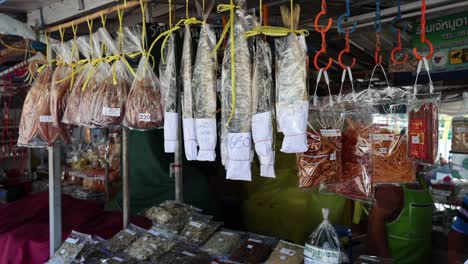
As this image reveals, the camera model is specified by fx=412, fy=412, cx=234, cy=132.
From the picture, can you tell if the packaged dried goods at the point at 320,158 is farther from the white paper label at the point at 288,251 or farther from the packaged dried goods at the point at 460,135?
the packaged dried goods at the point at 460,135

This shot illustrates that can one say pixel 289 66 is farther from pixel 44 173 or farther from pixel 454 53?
pixel 44 173

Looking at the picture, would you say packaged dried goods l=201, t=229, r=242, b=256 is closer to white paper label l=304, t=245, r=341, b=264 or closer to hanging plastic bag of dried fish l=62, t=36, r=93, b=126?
white paper label l=304, t=245, r=341, b=264

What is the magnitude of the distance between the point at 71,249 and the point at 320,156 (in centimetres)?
145

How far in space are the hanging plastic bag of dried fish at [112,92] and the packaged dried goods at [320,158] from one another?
0.78m

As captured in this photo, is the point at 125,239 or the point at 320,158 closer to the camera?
the point at 320,158

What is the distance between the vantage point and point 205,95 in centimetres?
141

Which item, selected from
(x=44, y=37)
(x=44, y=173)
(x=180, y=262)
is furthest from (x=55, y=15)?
(x=44, y=173)

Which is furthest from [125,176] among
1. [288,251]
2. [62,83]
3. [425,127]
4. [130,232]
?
[425,127]

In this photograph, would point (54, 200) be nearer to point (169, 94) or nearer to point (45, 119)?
point (45, 119)

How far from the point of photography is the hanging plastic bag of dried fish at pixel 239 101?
1.29m

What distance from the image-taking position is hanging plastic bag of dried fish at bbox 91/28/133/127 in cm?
173

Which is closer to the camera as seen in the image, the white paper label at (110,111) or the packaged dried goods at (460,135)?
the white paper label at (110,111)

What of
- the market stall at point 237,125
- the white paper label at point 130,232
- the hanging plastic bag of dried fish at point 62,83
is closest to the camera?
the market stall at point 237,125

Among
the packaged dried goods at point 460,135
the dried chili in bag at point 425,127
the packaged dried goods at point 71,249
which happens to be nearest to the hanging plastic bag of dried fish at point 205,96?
the dried chili in bag at point 425,127
